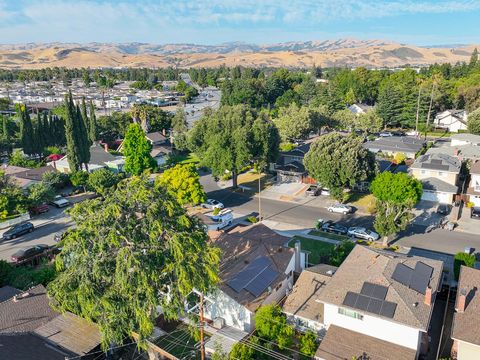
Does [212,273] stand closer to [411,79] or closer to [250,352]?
[250,352]

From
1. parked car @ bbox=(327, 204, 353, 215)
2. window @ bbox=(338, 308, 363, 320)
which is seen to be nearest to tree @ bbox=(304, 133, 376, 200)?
parked car @ bbox=(327, 204, 353, 215)

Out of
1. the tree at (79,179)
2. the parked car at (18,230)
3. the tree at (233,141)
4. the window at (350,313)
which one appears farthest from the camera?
the tree at (79,179)

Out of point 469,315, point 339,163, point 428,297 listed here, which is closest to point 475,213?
point 339,163

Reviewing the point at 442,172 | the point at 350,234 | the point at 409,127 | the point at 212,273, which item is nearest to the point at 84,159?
the point at 350,234

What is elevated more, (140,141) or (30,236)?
(140,141)

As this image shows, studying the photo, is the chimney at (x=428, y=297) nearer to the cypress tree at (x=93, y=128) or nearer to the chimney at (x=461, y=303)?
the chimney at (x=461, y=303)

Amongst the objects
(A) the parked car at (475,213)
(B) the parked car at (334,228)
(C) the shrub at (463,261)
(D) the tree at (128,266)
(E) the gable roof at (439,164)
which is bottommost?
(B) the parked car at (334,228)

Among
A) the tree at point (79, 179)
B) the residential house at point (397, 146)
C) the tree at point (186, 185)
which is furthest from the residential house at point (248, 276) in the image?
the residential house at point (397, 146)
